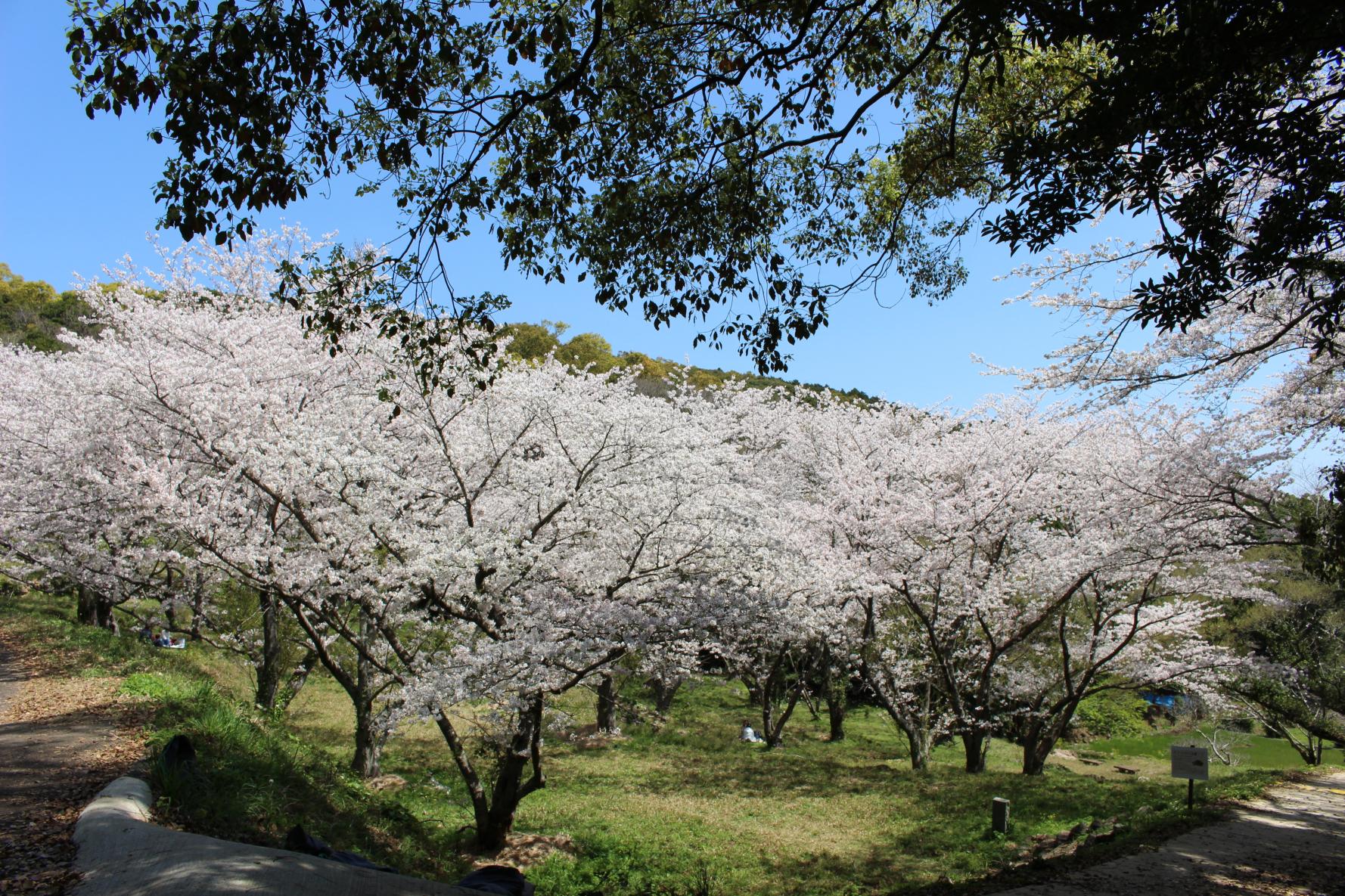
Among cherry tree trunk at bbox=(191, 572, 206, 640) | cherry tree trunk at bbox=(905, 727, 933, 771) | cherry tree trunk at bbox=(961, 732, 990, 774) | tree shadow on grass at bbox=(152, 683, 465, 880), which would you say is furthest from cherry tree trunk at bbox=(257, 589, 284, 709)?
cherry tree trunk at bbox=(961, 732, 990, 774)

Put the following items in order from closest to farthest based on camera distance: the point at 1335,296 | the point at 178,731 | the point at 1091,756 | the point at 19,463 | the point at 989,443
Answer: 1. the point at 1335,296
2. the point at 178,731
3. the point at 19,463
4. the point at 989,443
5. the point at 1091,756

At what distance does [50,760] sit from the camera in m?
5.70

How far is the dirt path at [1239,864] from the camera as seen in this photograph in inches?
233

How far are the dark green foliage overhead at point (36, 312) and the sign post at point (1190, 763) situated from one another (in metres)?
35.2

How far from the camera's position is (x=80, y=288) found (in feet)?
44.2

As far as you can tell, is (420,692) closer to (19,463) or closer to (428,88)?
(428,88)

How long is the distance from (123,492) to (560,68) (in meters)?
7.59

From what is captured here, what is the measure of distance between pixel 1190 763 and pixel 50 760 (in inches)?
432

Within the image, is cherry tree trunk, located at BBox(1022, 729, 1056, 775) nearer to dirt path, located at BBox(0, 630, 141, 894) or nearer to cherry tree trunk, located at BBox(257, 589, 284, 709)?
cherry tree trunk, located at BBox(257, 589, 284, 709)

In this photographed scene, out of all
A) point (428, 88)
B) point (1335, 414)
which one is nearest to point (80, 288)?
point (428, 88)

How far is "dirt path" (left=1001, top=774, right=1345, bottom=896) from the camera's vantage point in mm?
5922

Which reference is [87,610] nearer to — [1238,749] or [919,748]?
[919,748]

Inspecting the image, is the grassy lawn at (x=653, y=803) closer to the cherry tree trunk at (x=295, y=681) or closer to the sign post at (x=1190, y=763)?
the sign post at (x=1190, y=763)

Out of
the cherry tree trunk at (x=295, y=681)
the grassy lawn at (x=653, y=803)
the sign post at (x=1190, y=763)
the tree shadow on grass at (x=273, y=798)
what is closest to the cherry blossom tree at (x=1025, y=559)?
the grassy lawn at (x=653, y=803)
